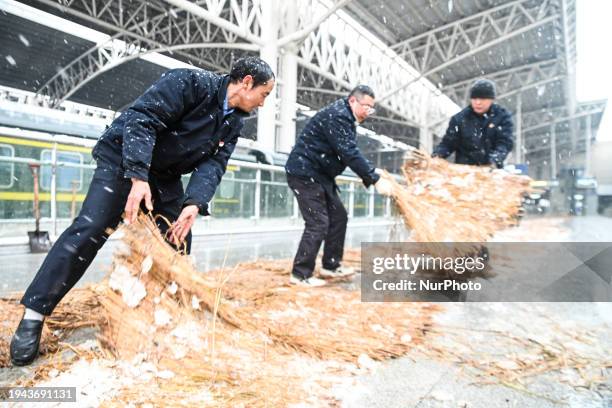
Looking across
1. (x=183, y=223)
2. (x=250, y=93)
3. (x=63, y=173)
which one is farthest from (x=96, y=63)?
(x=183, y=223)

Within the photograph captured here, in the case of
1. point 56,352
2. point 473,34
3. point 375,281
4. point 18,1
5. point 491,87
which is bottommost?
point 56,352

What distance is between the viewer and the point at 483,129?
3.71 meters

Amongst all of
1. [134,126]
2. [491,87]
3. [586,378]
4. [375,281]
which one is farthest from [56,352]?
[491,87]

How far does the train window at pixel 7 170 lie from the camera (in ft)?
23.4

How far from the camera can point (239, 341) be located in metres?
1.81

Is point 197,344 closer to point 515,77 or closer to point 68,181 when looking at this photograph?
point 68,181

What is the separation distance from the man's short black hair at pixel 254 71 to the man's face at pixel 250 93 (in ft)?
0.06

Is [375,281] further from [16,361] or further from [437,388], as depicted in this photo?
[16,361]

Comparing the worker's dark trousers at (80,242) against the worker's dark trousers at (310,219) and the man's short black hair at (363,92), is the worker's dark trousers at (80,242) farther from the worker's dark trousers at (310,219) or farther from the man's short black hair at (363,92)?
the man's short black hair at (363,92)

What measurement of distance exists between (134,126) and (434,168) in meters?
→ 2.52

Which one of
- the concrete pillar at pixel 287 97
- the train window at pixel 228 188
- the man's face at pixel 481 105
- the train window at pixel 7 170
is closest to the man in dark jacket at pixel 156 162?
the man's face at pixel 481 105

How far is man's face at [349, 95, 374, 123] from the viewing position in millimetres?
3391

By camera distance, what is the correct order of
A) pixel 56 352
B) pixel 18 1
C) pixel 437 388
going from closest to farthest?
pixel 437 388 < pixel 56 352 < pixel 18 1

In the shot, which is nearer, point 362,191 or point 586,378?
point 586,378
